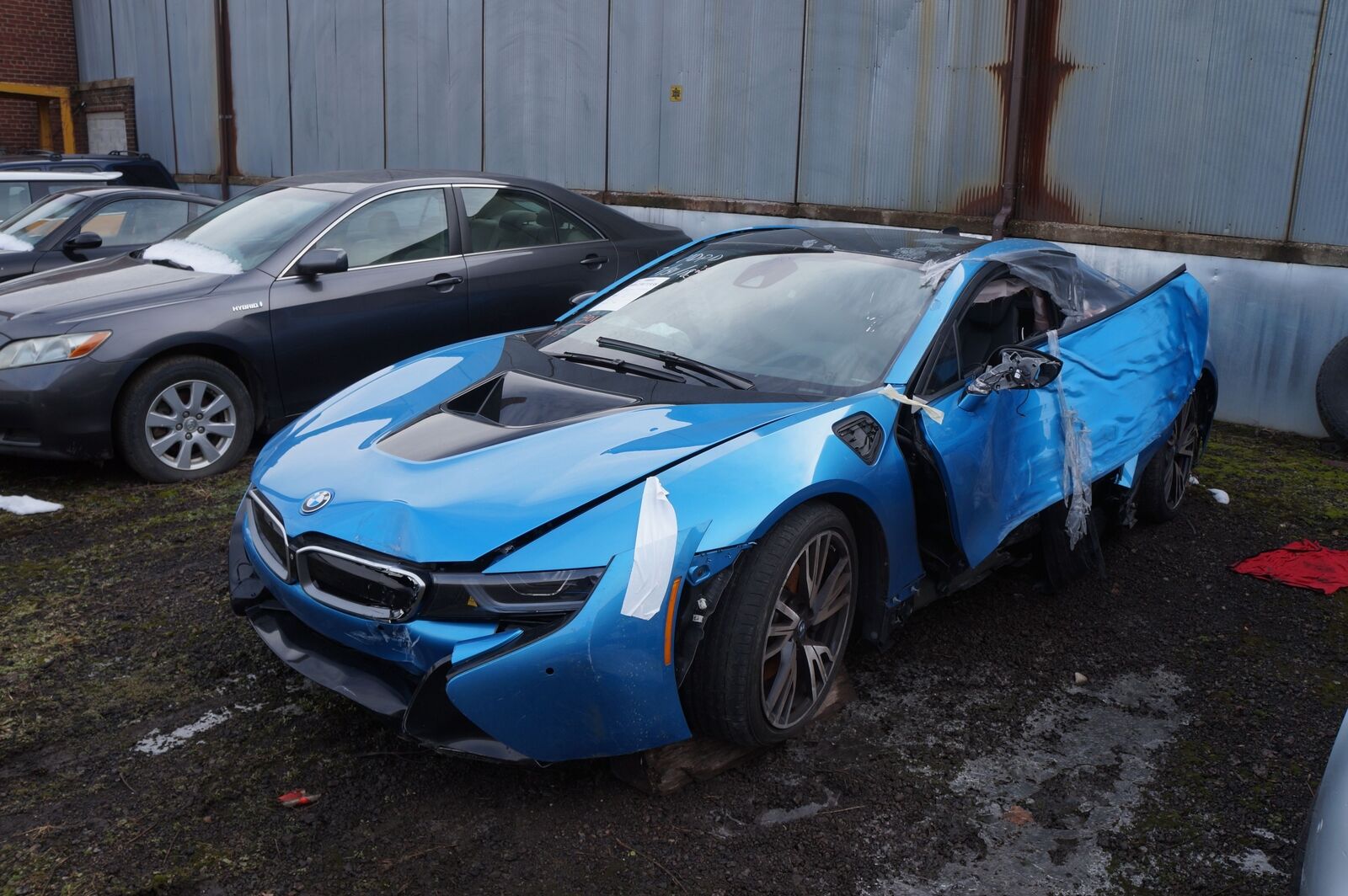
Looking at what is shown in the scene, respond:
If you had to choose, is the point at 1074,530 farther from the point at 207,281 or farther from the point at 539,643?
the point at 207,281

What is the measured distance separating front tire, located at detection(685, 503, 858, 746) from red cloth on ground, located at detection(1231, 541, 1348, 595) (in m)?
2.42

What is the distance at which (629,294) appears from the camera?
4457mm

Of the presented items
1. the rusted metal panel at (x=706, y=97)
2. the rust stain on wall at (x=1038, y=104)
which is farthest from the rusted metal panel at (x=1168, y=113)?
the rusted metal panel at (x=706, y=97)

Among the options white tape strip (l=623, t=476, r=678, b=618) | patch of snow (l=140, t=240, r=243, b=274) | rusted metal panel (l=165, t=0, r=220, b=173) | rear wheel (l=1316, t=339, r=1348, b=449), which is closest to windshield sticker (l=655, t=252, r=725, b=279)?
white tape strip (l=623, t=476, r=678, b=618)

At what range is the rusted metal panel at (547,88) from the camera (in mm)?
11242

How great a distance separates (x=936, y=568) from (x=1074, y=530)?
2.44 ft

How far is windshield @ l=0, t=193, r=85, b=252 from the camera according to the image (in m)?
8.21

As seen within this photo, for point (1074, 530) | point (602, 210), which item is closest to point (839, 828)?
point (1074, 530)

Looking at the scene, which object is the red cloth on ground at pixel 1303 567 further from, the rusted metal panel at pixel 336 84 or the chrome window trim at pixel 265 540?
the rusted metal panel at pixel 336 84

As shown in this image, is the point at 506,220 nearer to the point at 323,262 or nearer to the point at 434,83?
the point at 323,262

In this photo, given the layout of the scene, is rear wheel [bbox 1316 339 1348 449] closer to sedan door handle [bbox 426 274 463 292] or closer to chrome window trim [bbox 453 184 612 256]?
chrome window trim [bbox 453 184 612 256]

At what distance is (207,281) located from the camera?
5.97 m

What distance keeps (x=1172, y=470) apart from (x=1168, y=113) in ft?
11.5

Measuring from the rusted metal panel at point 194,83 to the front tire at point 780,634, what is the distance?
608 inches
